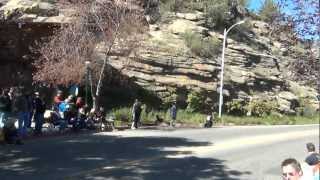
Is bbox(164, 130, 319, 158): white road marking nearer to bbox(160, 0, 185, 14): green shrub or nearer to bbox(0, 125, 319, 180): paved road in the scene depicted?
bbox(0, 125, 319, 180): paved road

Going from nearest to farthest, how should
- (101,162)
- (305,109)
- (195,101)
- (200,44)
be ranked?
(101,162), (195,101), (200,44), (305,109)

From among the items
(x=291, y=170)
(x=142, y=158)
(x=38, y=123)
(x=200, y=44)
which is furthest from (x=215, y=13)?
(x=291, y=170)

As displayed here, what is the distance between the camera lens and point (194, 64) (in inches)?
1823

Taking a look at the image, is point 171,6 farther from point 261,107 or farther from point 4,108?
point 4,108

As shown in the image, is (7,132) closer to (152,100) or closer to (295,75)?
(295,75)

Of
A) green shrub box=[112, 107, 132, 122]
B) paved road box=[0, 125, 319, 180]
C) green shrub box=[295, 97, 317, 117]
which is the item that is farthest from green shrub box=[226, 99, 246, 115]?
paved road box=[0, 125, 319, 180]

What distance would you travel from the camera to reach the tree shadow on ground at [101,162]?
1455cm

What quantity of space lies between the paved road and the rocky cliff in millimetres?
13362

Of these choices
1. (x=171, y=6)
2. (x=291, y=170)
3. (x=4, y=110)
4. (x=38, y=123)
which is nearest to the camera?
(x=291, y=170)

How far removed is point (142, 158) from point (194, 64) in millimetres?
28916

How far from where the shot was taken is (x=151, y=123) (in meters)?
35.0

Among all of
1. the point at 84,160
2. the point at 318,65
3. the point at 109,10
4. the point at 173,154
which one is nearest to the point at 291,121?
the point at 109,10

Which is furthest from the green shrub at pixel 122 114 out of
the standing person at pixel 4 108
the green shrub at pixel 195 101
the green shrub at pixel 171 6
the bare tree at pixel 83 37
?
the green shrub at pixel 171 6

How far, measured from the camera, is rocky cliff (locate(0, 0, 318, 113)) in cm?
3937
